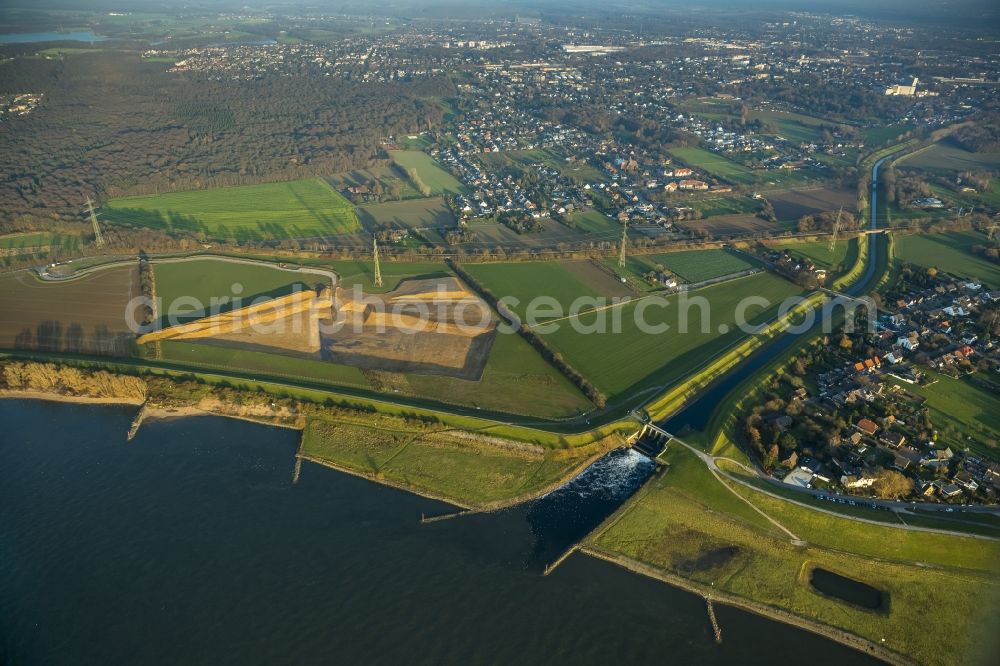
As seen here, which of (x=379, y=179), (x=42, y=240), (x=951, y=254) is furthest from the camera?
(x=379, y=179)

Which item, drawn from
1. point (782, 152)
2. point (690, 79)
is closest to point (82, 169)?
point (782, 152)

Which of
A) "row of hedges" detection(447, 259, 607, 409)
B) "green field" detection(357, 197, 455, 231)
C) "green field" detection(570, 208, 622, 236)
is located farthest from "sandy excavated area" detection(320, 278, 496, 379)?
"green field" detection(570, 208, 622, 236)

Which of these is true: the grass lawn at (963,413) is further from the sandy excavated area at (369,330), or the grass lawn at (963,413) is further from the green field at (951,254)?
the sandy excavated area at (369,330)

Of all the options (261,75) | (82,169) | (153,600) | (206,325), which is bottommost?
(153,600)

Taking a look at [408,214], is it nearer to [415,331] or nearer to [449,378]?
[415,331]

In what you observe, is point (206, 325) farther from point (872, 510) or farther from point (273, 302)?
point (872, 510)

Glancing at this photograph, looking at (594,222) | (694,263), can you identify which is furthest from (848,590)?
(594,222)
